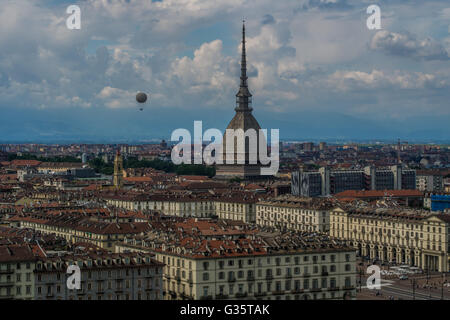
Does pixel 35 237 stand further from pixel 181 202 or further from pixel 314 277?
pixel 181 202

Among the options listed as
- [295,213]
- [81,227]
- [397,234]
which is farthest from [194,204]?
[81,227]

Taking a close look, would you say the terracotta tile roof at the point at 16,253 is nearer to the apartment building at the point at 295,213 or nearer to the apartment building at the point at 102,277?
the apartment building at the point at 102,277

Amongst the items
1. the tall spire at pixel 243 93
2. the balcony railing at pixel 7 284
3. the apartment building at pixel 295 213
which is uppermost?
Result: the tall spire at pixel 243 93

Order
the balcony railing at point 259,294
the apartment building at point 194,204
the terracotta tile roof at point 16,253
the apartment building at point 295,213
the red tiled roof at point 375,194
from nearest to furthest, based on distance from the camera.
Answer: the terracotta tile roof at point 16,253 → the balcony railing at point 259,294 → the apartment building at point 295,213 → the apartment building at point 194,204 → the red tiled roof at point 375,194

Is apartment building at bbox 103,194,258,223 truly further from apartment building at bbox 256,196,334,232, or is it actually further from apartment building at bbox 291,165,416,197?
apartment building at bbox 291,165,416,197

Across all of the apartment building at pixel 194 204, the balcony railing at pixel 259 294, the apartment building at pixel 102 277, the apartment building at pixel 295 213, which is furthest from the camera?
the apartment building at pixel 194 204

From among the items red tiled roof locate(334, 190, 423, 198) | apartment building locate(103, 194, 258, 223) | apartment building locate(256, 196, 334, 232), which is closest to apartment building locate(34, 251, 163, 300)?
apartment building locate(256, 196, 334, 232)

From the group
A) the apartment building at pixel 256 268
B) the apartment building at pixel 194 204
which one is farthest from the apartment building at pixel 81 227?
the apartment building at pixel 194 204
